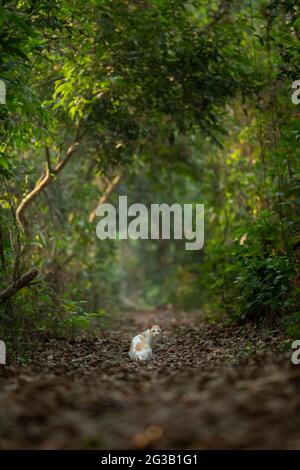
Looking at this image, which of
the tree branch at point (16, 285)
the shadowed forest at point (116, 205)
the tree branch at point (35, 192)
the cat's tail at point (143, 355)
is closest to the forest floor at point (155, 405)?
the shadowed forest at point (116, 205)

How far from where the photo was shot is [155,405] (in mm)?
4105

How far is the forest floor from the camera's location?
3.56 meters

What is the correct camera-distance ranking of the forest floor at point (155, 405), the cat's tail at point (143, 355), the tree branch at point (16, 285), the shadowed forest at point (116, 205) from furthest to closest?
the cat's tail at point (143, 355) < the tree branch at point (16, 285) < the shadowed forest at point (116, 205) < the forest floor at point (155, 405)

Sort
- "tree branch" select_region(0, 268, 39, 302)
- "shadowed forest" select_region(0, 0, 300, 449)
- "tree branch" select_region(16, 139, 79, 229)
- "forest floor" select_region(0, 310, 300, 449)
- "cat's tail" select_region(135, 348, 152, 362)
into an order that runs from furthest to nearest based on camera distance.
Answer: "tree branch" select_region(16, 139, 79, 229) < "cat's tail" select_region(135, 348, 152, 362) < "tree branch" select_region(0, 268, 39, 302) < "shadowed forest" select_region(0, 0, 300, 449) < "forest floor" select_region(0, 310, 300, 449)

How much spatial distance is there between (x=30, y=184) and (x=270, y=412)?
6755mm

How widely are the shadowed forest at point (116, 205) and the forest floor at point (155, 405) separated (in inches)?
0.6

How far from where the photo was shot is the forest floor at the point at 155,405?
3.56 metres

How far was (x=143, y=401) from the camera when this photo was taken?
4242 mm

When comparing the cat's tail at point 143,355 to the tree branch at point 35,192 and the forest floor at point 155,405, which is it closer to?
the forest floor at point 155,405

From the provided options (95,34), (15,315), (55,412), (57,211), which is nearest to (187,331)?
(57,211)

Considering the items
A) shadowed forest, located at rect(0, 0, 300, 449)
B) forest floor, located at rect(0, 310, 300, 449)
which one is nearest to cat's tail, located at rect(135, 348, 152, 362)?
shadowed forest, located at rect(0, 0, 300, 449)

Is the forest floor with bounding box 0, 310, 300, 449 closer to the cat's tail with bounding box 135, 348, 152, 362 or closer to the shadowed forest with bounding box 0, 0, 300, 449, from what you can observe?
the shadowed forest with bounding box 0, 0, 300, 449

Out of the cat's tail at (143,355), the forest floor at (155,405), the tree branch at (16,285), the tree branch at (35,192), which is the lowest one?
the forest floor at (155,405)

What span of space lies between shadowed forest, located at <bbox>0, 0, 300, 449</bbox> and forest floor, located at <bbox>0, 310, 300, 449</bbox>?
0.6 inches
